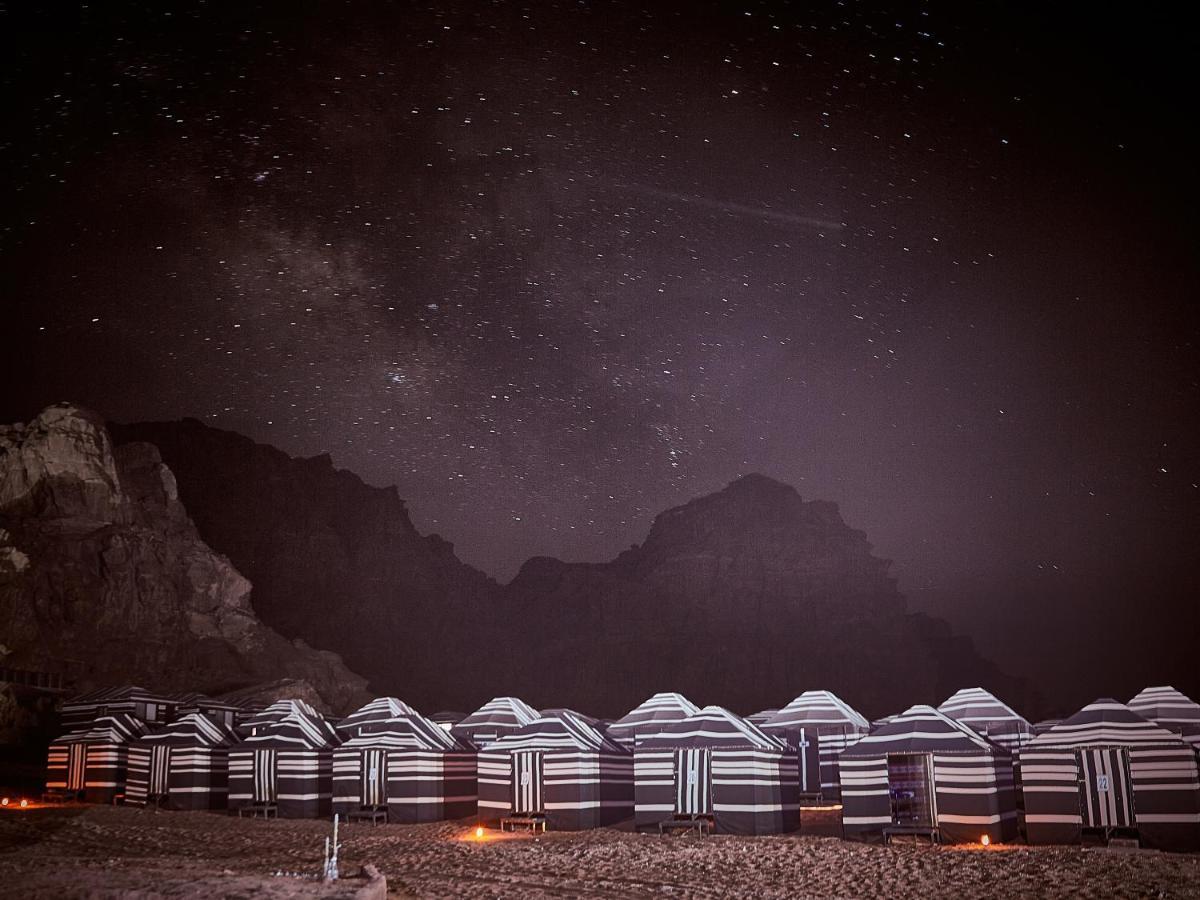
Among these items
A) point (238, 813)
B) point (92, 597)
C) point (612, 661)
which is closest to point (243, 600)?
point (92, 597)

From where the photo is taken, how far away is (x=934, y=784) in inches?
934

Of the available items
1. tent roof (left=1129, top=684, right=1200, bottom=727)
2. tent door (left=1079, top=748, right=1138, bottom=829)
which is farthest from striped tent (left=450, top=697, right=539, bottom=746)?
tent roof (left=1129, top=684, right=1200, bottom=727)

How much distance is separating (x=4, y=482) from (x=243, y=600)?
23980 mm

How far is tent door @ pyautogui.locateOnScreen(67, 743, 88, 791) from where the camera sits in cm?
4053

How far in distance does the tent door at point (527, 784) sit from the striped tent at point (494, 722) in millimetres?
8849

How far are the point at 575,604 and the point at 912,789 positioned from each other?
135683mm

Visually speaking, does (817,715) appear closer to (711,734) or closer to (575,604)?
(711,734)

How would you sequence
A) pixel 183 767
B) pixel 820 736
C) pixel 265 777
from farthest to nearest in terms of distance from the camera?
pixel 820 736 < pixel 183 767 < pixel 265 777

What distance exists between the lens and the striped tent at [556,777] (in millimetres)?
28234

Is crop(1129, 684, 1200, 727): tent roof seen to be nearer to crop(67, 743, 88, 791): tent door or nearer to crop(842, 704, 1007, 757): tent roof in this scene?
crop(842, 704, 1007, 757): tent roof

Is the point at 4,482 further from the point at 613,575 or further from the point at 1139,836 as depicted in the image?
the point at 613,575

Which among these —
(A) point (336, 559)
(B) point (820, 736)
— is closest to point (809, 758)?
(B) point (820, 736)

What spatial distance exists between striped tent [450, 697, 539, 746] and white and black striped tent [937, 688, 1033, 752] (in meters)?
18.1

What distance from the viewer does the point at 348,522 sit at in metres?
153
